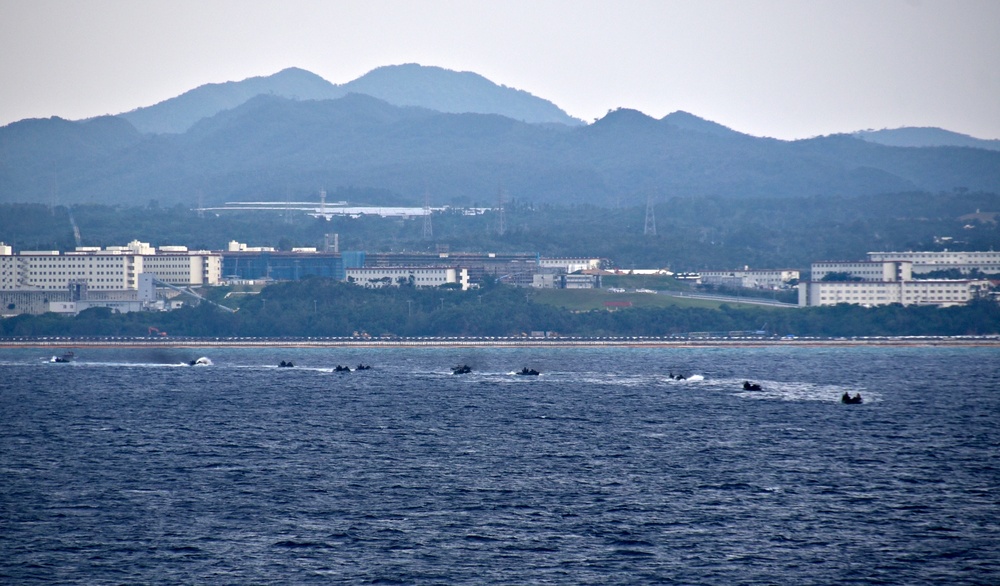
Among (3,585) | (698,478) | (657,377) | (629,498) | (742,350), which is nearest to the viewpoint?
(3,585)

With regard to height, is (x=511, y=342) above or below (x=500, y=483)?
above

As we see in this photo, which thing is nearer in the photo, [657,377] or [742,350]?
[657,377]

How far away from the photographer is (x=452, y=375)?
132000 millimetres

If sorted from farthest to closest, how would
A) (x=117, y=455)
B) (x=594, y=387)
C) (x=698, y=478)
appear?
(x=594, y=387)
(x=117, y=455)
(x=698, y=478)

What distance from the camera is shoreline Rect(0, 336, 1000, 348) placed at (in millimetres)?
186500

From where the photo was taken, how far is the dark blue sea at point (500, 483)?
4894 cm

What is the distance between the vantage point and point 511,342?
190 metres

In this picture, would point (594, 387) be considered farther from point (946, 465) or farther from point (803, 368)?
point (946, 465)

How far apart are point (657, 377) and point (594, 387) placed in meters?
12.4

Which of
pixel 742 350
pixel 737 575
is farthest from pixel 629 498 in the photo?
pixel 742 350

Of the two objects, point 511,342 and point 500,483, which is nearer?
point 500,483

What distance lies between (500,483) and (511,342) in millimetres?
125840

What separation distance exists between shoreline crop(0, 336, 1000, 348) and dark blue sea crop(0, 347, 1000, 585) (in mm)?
64881

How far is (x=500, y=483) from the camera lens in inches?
2542
